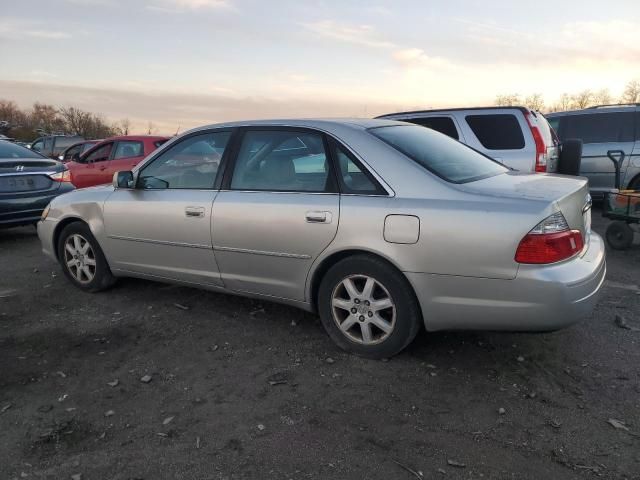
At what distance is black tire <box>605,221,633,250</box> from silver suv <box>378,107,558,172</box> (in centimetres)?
116

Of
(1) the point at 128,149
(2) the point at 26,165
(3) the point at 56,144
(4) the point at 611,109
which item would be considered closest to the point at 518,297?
(2) the point at 26,165

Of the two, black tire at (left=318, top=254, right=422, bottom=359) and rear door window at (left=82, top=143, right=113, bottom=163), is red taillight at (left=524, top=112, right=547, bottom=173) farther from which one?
rear door window at (left=82, top=143, right=113, bottom=163)

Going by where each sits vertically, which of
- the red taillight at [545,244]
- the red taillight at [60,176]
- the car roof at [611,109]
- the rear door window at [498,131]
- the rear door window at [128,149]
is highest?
the car roof at [611,109]

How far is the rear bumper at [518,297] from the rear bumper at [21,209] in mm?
6018

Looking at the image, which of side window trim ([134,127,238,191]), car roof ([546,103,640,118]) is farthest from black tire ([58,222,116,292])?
car roof ([546,103,640,118])

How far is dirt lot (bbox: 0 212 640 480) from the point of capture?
7.91 feet

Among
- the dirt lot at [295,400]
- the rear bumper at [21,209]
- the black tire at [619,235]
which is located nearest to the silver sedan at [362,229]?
the dirt lot at [295,400]

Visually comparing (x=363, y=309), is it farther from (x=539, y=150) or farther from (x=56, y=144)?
(x=56, y=144)

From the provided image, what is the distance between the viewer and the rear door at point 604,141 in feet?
30.4

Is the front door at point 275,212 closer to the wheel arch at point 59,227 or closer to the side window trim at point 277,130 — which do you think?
the side window trim at point 277,130

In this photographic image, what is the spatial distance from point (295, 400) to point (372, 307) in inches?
30.0

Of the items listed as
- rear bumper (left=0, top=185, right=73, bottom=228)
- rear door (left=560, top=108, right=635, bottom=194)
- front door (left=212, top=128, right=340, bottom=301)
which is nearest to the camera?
front door (left=212, top=128, right=340, bottom=301)

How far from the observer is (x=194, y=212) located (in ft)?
13.0

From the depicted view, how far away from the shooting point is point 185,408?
2.89m
